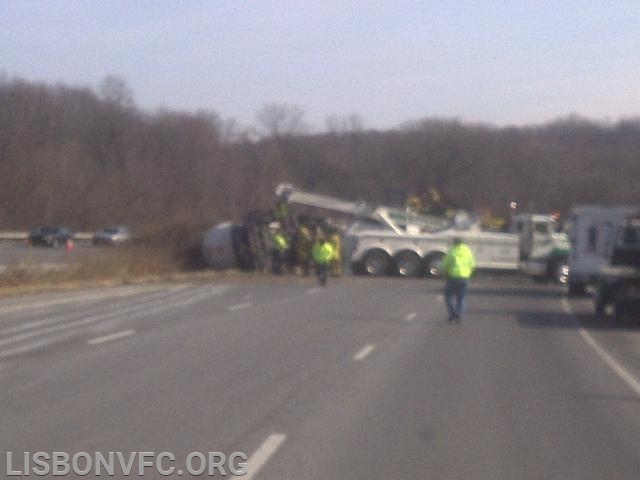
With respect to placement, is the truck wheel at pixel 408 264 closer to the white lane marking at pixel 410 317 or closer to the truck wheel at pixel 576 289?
the truck wheel at pixel 576 289

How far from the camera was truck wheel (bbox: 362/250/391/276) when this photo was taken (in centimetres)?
4331

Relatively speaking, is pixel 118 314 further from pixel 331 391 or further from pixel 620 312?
pixel 331 391

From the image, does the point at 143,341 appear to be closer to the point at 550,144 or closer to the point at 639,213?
the point at 639,213

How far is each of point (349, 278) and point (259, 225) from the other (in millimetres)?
3930

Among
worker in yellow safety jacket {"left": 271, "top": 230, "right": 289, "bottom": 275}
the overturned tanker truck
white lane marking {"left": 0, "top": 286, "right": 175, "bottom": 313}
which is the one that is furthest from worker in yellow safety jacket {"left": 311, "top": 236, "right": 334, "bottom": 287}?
the overturned tanker truck

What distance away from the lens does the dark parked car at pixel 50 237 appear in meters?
64.0

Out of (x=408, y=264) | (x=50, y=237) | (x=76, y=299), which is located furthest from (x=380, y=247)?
(x=50, y=237)

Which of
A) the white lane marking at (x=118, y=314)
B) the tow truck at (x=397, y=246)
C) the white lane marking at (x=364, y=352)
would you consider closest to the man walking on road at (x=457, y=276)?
the white lane marking at (x=364, y=352)

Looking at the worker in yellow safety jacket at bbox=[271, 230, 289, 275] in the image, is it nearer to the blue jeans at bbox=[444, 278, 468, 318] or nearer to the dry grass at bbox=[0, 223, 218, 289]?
the dry grass at bbox=[0, 223, 218, 289]

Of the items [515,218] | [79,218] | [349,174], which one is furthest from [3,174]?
[515,218]

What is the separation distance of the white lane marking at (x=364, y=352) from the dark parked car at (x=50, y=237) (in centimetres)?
4773

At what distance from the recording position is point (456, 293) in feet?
74.7

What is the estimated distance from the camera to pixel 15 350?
16609mm

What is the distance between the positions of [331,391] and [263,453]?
3525 mm
